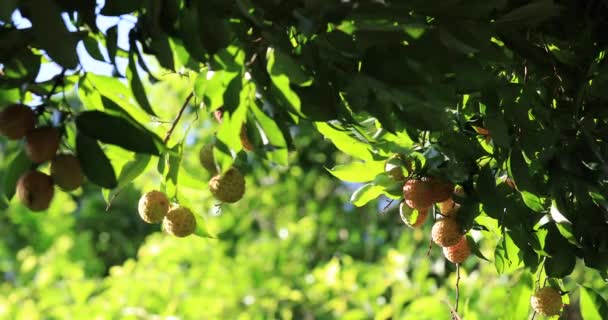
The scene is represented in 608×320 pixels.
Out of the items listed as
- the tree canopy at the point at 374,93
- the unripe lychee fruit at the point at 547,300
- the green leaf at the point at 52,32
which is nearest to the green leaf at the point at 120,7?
the tree canopy at the point at 374,93

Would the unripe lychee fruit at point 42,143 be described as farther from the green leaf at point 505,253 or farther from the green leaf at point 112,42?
the green leaf at point 505,253

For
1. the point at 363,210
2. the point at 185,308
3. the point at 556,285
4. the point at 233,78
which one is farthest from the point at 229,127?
the point at 363,210

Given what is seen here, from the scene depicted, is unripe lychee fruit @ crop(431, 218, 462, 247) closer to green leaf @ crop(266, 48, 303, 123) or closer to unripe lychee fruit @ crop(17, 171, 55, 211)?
green leaf @ crop(266, 48, 303, 123)

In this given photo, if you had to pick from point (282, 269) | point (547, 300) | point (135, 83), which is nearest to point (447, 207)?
point (547, 300)

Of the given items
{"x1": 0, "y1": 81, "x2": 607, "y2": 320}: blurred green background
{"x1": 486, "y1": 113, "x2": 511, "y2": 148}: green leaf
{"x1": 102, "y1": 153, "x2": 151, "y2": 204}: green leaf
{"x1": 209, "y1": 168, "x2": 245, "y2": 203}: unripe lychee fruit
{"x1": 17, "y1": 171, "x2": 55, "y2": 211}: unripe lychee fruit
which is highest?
A: {"x1": 17, "y1": 171, "x2": 55, "y2": 211}: unripe lychee fruit

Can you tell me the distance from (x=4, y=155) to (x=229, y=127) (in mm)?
7006

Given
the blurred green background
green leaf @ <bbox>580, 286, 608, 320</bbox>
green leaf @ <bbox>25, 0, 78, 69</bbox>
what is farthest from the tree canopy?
the blurred green background

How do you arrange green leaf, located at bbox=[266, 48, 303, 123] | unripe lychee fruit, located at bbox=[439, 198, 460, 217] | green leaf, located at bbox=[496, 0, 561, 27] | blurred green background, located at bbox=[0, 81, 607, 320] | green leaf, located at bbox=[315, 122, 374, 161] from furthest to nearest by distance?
1. blurred green background, located at bbox=[0, 81, 607, 320]
2. unripe lychee fruit, located at bbox=[439, 198, 460, 217]
3. green leaf, located at bbox=[315, 122, 374, 161]
4. green leaf, located at bbox=[496, 0, 561, 27]
5. green leaf, located at bbox=[266, 48, 303, 123]

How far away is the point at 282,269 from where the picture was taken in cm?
455

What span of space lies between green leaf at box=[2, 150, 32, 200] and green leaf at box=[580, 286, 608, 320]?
0.89m

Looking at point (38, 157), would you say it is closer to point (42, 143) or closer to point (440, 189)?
point (42, 143)

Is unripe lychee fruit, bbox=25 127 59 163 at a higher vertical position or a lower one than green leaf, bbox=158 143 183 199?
higher

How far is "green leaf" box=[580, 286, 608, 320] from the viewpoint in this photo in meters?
1.44

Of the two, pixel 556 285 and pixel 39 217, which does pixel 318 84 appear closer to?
pixel 556 285
